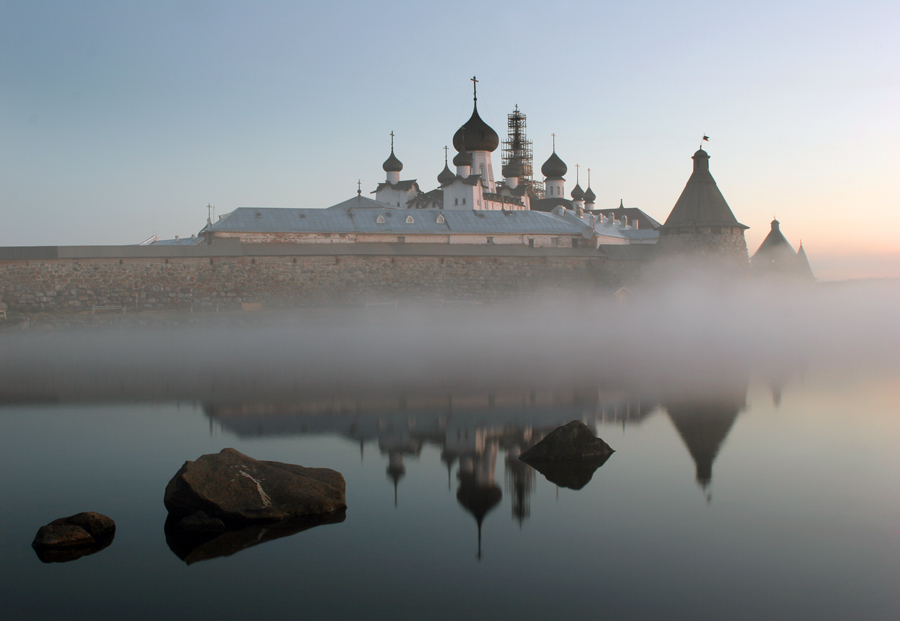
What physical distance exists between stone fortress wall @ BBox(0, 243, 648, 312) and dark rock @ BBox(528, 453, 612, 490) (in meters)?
14.9

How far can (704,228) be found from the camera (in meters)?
23.0

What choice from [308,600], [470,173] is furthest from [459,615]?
[470,173]

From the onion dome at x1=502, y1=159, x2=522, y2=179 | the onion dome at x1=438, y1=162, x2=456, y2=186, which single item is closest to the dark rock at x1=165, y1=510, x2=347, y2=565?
the onion dome at x1=438, y1=162, x2=456, y2=186

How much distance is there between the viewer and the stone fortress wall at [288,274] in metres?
18.7

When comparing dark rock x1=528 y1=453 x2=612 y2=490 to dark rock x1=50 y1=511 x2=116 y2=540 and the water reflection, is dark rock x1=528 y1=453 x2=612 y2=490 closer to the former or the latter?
the water reflection

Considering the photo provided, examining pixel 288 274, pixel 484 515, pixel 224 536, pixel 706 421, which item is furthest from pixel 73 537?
pixel 288 274

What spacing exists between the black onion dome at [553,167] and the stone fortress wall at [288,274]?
20826 mm

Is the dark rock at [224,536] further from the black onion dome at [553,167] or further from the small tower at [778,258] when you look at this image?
the black onion dome at [553,167]

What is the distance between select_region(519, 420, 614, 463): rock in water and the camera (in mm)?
6691

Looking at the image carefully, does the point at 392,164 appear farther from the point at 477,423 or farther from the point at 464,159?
the point at 477,423

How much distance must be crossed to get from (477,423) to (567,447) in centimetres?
165

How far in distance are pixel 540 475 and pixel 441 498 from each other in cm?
98

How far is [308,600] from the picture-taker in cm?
412

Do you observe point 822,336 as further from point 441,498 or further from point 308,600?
point 308,600
